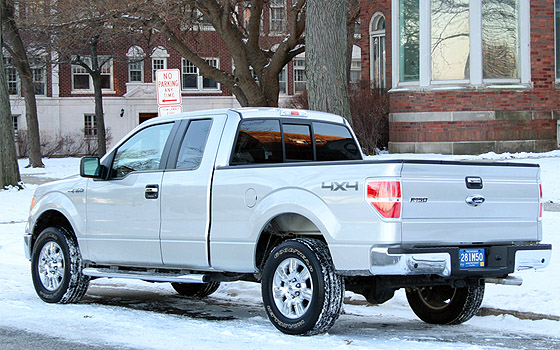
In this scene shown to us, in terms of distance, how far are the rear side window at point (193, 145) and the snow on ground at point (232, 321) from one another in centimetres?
150

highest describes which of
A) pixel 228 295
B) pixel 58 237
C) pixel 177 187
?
pixel 177 187

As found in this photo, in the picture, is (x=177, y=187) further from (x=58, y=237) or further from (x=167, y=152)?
(x=58, y=237)

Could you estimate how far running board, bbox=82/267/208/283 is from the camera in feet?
26.7

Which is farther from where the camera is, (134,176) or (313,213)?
(134,176)

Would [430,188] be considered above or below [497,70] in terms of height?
below

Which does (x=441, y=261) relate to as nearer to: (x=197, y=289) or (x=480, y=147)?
(x=197, y=289)

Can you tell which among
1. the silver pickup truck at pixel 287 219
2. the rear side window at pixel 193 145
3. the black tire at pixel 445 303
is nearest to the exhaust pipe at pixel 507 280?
the silver pickup truck at pixel 287 219

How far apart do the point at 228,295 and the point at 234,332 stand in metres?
2.85

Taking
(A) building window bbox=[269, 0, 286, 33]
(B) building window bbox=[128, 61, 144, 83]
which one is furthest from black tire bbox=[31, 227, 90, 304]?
(B) building window bbox=[128, 61, 144, 83]

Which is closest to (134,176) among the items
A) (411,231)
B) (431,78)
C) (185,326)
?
(185,326)

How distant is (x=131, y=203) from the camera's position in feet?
28.9

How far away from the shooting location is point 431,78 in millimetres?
24141

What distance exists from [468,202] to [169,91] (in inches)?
330

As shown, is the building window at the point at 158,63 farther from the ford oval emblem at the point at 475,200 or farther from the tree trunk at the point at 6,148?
the ford oval emblem at the point at 475,200
